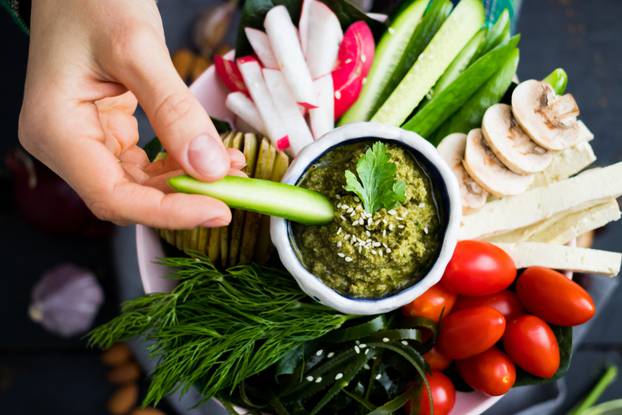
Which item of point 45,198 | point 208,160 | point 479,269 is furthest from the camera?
point 45,198

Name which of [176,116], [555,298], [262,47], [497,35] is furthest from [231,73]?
[555,298]

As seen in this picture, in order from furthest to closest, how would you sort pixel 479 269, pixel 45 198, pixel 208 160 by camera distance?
pixel 45 198, pixel 479 269, pixel 208 160

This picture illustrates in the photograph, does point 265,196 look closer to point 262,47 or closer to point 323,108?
point 323,108

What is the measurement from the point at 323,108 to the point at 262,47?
0.21 m

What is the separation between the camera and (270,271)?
1234 millimetres

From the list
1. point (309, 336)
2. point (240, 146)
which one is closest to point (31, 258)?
point (240, 146)

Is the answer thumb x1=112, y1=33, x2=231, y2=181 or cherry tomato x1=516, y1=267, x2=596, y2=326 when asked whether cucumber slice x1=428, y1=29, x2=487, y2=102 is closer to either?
cherry tomato x1=516, y1=267, x2=596, y2=326

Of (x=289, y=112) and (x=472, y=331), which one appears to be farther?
(x=289, y=112)

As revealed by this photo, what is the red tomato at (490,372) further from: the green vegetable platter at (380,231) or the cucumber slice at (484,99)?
the cucumber slice at (484,99)

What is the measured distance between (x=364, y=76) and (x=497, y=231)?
438 millimetres

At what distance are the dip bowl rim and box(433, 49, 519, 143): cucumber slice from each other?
291 millimetres

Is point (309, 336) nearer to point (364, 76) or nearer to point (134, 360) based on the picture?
point (364, 76)

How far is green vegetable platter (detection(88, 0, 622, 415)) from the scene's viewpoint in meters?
1.10

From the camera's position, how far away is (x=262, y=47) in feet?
4.51
